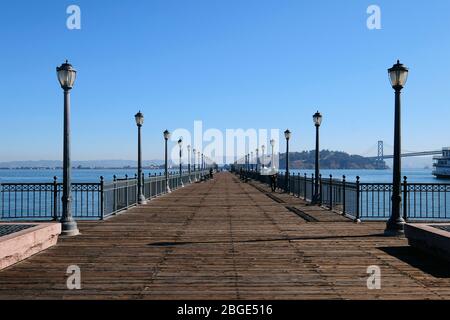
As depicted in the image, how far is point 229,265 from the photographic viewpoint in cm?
899

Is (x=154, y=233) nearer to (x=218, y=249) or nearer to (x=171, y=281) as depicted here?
(x=218, y=249)

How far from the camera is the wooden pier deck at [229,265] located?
7098 millimetres

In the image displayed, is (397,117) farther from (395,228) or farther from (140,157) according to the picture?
(140,157)

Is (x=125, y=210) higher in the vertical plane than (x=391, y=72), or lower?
lower

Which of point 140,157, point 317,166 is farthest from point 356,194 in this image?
point 140,157

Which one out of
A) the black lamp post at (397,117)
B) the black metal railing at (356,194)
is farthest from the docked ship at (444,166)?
the black lamp post at (397,117)

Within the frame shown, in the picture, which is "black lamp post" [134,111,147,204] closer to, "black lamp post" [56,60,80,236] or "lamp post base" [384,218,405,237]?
"black lamp post" [56,60,80,236]

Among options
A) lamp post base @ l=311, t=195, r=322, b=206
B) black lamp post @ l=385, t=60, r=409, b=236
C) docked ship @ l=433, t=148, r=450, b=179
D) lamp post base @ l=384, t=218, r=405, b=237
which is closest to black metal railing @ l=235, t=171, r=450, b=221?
lamp post base @ l=311, t=195, r=322, b=206

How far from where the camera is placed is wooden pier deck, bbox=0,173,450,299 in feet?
23.3

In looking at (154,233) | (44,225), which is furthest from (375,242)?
(44,225)

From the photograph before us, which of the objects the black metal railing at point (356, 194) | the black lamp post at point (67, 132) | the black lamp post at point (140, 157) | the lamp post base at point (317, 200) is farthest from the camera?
the black lamp post at point (140, 157)

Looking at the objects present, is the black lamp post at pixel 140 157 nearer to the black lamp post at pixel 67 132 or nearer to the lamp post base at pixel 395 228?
the black lamp post at pixel 67 132

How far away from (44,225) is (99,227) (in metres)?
3.88

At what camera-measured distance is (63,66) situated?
13695 mm
